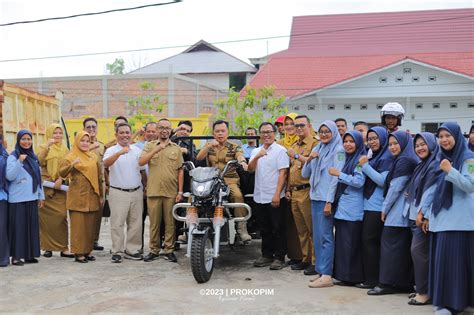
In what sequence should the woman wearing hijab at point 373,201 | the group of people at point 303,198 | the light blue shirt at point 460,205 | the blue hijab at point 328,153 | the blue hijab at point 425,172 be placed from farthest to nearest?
the blue hijab at point 328,153 → the woman wearing hijab at point 373,201 → the blue hijab at point 425,172 → the group of people at point 303,198 → the light blue shirt at point 460,205

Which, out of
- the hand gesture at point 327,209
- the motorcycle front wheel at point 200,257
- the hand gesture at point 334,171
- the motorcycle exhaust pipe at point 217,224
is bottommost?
the motorcycle front wheel at point 200,257

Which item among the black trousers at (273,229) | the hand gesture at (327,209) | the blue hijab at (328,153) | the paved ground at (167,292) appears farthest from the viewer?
the black trousers at (273,229)

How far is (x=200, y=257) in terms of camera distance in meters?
5.49

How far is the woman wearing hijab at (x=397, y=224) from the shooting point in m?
5.06

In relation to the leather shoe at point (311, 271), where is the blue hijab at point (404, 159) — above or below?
above

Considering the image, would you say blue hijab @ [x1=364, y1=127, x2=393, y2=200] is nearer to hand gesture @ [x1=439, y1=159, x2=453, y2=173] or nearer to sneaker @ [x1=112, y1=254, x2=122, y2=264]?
hand gesture @ [x1=439, y1=159, x2=453, y2=173]

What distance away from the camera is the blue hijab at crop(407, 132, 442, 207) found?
15.5 ft

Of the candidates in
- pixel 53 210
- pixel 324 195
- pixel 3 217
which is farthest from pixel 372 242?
pixel 3 217

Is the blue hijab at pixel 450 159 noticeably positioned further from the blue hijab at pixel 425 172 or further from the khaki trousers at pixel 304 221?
the khaki trousers at pixel 304 221

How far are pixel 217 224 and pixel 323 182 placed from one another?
1203 millimetres

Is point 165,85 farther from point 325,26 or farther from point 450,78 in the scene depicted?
point 450,78

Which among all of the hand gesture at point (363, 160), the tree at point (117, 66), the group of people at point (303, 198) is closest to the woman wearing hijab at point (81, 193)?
the group of people at point (303, 198)

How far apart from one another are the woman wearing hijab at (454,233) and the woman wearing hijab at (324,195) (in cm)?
123

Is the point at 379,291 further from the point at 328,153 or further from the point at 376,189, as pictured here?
the point at 328,153
